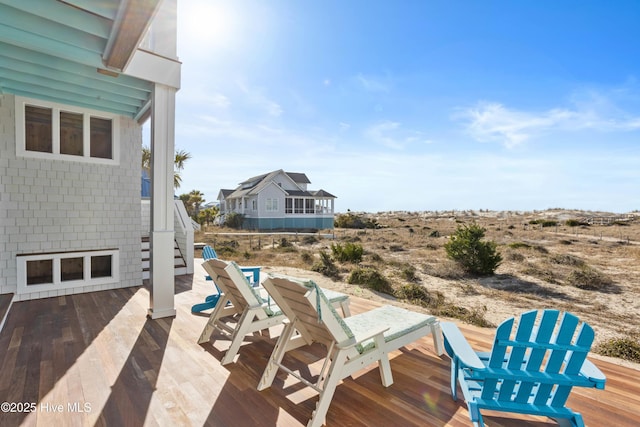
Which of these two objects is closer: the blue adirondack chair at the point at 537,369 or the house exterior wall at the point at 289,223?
the blue adirondack chair at the point at 537,369

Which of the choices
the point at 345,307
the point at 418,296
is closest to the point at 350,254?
the point at 418,296

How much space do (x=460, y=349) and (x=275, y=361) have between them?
1563mm

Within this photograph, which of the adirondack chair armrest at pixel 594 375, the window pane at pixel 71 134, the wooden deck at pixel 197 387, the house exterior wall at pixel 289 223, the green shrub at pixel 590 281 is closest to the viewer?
the adirondack chair armrest at pixel 594 375

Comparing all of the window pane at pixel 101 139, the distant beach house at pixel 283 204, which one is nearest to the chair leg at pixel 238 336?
the window pane at pixel 101 139

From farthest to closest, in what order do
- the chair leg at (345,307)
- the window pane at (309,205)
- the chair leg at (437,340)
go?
1. the window pane at (309,205)
2. the chair leg at (345,307)
3. the chair leg at (437,340)

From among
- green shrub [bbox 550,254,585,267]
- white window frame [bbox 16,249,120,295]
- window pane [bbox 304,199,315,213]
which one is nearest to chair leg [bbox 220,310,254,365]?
white window frame [bbox 16,249,120,295]

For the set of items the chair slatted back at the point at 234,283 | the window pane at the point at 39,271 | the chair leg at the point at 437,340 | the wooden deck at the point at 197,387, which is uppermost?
the chair slatted back at the point at 234,283

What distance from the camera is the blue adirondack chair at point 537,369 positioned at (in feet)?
6.47

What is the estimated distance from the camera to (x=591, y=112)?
48.0 feet

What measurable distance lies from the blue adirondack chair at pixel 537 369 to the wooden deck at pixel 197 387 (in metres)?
0.38

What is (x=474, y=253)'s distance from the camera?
1003 centimetres

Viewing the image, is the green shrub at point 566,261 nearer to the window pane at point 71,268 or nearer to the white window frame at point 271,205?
the window pane at point 71,268

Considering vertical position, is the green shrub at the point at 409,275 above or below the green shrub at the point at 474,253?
below

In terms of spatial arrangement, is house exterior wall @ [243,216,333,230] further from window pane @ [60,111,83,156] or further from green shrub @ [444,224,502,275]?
window pane @ [60,111,83,156]
